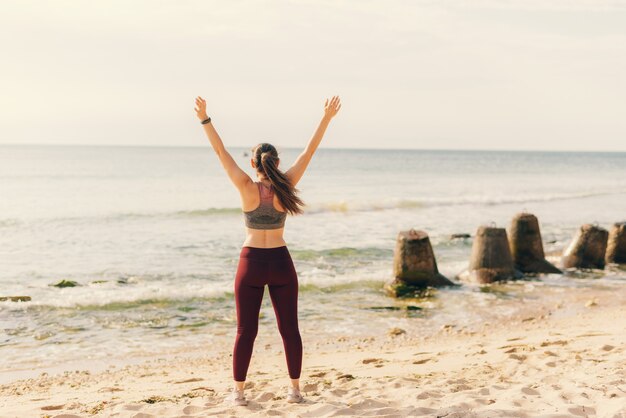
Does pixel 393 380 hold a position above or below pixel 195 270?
above

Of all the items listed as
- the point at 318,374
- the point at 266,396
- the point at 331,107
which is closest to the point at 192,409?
the point at 266,396

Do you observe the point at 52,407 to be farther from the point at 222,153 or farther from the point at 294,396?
the point at 222,153

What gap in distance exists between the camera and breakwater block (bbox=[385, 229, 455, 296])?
12977 millimetres

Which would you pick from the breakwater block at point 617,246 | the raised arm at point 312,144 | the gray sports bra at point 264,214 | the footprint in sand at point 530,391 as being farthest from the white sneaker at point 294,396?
the breakwater block at point 617,246

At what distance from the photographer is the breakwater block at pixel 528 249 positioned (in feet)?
47.9

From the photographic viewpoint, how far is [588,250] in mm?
15305

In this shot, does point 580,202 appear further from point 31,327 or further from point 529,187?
point 31,327

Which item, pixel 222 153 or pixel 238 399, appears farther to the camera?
pixel 238 399

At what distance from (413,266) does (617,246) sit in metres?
6.65

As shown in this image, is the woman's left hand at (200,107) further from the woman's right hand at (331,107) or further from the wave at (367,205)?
the wave at (367,205)

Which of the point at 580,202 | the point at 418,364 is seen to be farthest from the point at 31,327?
the point at 580,202

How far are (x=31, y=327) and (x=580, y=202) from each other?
113ft

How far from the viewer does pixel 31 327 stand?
10344 millimetres

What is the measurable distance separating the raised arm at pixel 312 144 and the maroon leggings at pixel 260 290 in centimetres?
64
